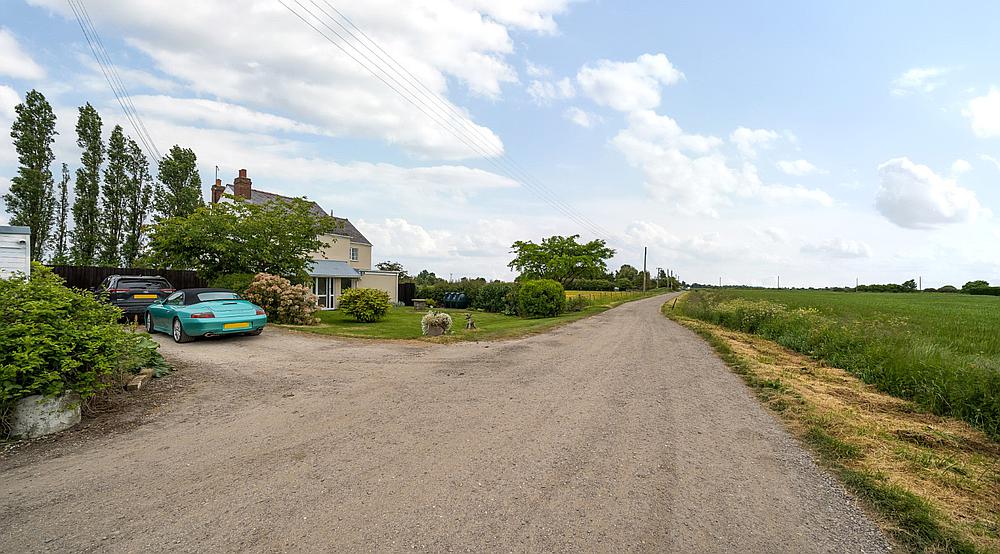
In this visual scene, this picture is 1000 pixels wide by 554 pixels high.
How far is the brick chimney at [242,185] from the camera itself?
2959 centimetres

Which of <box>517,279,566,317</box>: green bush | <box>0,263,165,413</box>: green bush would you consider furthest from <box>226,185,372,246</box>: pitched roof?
<box>0,263,165,413</box>: green bush

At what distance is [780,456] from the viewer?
4.44 meters

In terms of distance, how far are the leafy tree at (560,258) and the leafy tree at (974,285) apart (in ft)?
176

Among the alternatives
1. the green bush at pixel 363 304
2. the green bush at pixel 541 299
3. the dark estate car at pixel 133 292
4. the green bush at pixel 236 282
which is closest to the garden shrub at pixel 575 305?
the green bush at pixel 541 299

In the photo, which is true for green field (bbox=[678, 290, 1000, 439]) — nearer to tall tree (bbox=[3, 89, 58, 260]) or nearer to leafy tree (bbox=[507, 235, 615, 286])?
leafy tree (bbox=[507, 235, 615, 286])

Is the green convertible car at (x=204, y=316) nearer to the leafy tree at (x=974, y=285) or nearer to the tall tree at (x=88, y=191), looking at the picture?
the tall tree at (x=88, y=191)

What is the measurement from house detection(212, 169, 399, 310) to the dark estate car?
38.5 ft

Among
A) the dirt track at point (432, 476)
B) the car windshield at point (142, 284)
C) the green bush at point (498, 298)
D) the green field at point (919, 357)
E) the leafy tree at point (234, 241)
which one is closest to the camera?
the dirt track at point (432, 476)

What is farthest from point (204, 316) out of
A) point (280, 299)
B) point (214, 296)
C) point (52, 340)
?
point (52, 340)

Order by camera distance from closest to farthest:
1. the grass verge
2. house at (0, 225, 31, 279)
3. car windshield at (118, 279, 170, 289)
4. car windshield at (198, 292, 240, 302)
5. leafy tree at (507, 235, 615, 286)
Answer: the grass verge → house at (0, 225, 31, 279) → car windshield at (198, 292, 240, 302) → car windshield at (118, 279, 170, 289) → leafy tree at (507, 235, 615, 286)

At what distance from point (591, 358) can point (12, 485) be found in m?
8.68

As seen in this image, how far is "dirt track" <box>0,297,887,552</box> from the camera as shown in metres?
2.87

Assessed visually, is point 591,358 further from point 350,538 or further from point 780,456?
point 350,538

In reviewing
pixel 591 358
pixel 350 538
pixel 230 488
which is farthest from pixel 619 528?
pixel 591 358
